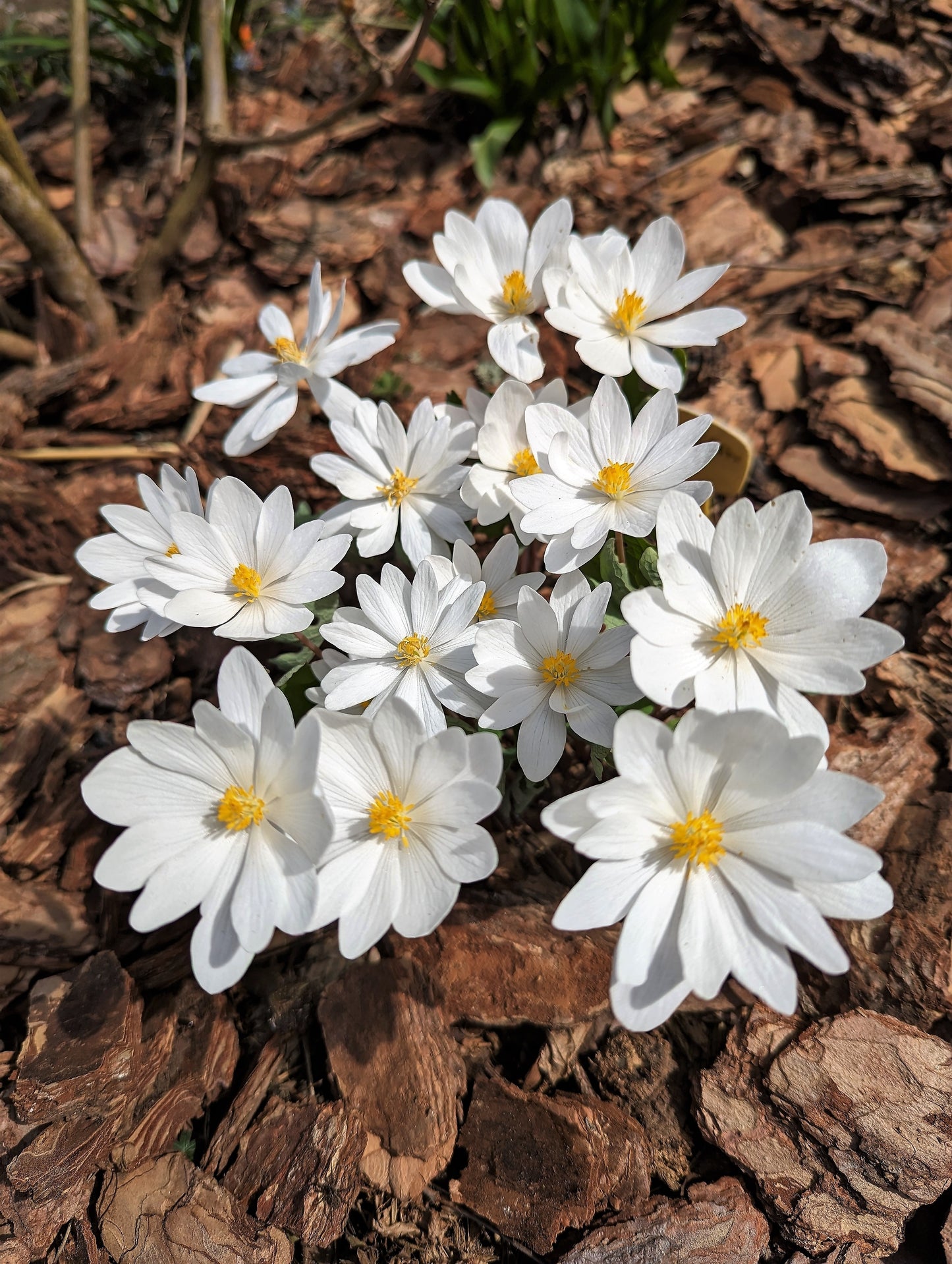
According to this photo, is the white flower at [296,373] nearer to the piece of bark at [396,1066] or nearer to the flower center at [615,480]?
the flower center at [615,480]

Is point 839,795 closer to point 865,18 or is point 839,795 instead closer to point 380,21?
point 865,18

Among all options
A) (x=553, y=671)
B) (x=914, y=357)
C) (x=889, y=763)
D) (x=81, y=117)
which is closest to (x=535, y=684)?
(x=553, y=671)

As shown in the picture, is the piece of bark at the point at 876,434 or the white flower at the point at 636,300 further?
the piece of bark at the point at 876,434

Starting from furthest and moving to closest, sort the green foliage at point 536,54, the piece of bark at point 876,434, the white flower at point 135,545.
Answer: the green foliage at point 536,54
the piece of bark at point 876,434
the white flower at point 135,545

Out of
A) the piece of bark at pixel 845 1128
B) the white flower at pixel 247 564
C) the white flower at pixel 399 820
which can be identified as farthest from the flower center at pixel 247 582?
the piece of bark at pixel 845 1128

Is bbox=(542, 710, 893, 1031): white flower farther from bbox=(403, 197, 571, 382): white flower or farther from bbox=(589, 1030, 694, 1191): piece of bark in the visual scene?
bbox=(403, 197, 571, 382): white flower

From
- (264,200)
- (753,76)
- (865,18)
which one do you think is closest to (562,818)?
(264,200)

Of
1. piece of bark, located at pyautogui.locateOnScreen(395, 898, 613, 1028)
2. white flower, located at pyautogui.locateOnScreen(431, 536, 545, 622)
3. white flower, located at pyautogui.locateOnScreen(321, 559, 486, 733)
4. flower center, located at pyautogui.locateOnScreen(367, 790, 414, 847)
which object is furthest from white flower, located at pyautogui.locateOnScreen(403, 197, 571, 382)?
piece of bark, located at pyautogui.locateOnScreen(395, 898, 613, 1028)
